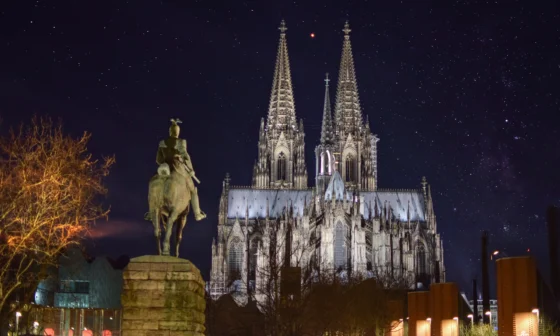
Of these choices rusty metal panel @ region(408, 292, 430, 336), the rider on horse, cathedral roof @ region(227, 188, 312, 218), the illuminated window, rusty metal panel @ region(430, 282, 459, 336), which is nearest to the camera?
the rider on horse

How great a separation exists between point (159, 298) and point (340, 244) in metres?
92.3

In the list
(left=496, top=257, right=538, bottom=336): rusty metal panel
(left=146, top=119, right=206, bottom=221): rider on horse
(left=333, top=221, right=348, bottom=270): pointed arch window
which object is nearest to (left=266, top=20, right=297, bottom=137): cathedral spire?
(left=333, top=221, right=348, bottom=270): pointed arch window

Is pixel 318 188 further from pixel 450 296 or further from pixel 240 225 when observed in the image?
pixel 450 296

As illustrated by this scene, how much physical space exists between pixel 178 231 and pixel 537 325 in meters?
17.2

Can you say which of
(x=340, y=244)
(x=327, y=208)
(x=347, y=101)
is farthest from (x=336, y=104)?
(x=340, y=244)

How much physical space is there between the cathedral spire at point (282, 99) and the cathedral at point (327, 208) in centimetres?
15

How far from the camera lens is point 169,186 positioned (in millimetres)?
17031

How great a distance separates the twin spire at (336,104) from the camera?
12625 cm

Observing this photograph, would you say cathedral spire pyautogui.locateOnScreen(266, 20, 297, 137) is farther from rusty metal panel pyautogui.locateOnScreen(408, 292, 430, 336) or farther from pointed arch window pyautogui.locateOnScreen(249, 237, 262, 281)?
rusty metal panel pyautogui.locateOnScreen(408, 292, 430, 336)

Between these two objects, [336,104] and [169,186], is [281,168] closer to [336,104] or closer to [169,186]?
[336,104]

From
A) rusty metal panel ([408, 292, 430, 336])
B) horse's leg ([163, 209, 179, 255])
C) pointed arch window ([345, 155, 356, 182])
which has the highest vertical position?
pointed arch window ([345, 155, 356, 182])

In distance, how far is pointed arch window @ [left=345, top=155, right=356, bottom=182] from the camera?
125 m

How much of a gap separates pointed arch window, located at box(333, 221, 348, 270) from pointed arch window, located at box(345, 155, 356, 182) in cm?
1792

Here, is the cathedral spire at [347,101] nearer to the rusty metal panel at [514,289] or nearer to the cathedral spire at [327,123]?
the cathedral spire at [327,123]
